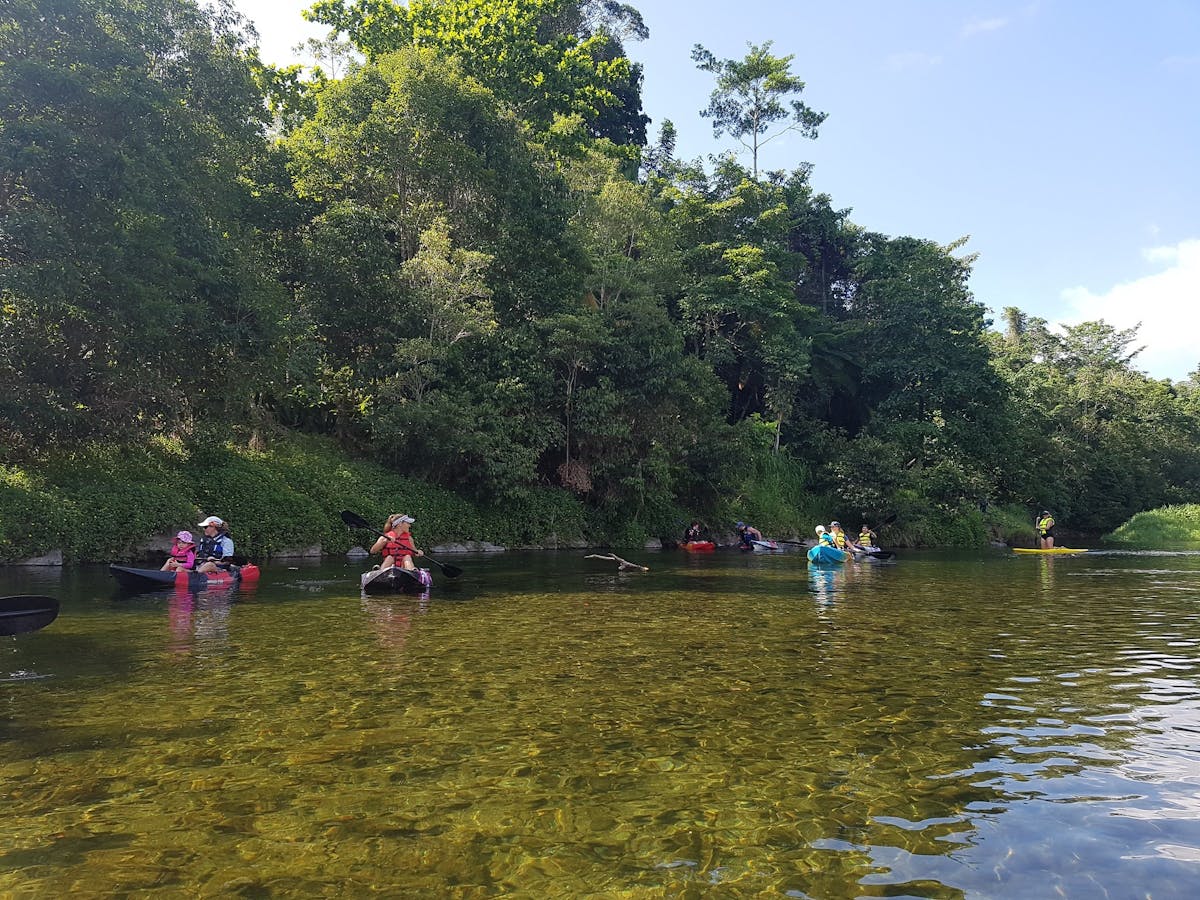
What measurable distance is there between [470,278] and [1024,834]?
2536cm

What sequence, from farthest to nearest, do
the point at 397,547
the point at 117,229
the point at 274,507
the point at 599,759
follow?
1. the point at 274,507
2. the point at 117,229
3. the point at 397,547
4. the point at 599,759

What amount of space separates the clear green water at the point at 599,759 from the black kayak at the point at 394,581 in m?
3.18

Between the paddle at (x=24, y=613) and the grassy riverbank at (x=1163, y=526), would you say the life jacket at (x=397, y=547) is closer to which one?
the paddle at (x=24, y=613)

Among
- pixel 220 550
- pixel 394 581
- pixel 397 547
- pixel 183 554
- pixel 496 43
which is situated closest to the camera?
pixel 394 581

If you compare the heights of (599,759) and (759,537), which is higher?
(759,537)

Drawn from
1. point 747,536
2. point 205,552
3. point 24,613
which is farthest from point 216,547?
point 747,536

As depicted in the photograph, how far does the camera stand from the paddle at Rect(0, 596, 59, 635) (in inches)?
309

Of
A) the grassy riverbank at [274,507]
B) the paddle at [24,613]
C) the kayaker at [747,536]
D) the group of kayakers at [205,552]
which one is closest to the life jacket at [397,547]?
the group of kayakers at [205,552]

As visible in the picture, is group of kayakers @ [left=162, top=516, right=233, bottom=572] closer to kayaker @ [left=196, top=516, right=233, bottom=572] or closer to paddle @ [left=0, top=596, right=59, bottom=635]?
kayaker @ [left=196, top=516, right=233, bottom=572]

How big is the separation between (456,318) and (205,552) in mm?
12544

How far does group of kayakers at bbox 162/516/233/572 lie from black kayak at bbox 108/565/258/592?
0.20 m

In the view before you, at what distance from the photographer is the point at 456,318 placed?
26219 millimetres

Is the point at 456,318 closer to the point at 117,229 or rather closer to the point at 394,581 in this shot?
the point at 117,229

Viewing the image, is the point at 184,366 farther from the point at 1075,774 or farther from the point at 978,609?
the point at 1075,774
